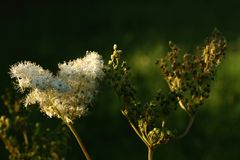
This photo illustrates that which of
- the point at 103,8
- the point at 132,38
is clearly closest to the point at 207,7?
the point at 103,8

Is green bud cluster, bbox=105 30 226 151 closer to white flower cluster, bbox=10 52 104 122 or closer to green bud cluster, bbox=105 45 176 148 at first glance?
green bud cluster, bbox=105 45 176 148

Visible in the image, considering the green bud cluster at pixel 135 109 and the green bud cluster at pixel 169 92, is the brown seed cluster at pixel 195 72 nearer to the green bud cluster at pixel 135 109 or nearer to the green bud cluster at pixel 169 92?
the green bud cluster at pixel 169 92

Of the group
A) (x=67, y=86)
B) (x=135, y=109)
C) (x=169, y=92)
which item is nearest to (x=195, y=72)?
(x=169, y=92)

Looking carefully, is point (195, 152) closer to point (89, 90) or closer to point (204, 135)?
point (204, 135)

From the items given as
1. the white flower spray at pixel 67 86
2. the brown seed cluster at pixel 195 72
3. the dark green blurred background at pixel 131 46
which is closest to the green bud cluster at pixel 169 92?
the brown seed cluster at pixel 195 72

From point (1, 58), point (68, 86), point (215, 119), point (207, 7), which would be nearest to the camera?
point (68, 86)

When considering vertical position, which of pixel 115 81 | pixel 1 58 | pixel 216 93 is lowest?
pixel 115 81

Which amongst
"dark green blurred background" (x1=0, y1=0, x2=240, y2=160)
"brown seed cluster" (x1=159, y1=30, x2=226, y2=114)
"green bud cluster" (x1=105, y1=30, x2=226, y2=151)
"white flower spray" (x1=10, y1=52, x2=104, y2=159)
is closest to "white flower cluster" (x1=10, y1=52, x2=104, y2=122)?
"white flower spray" (x1=10, y1=52, x2=104, y2=159)
